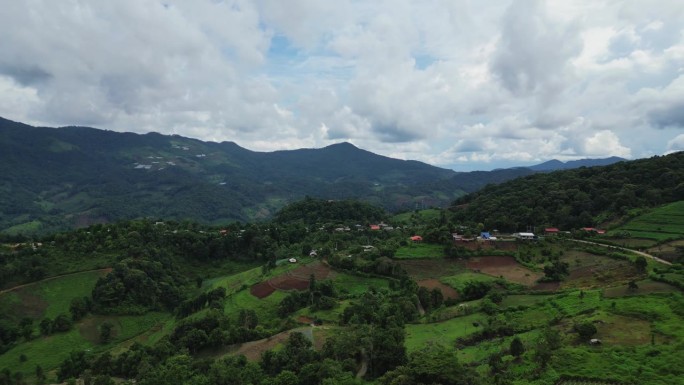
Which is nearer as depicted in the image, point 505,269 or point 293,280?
point 505,269

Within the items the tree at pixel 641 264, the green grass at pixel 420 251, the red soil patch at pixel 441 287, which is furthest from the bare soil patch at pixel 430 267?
the tree at pixel 641 264

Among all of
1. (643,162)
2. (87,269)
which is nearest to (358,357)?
(87,269)

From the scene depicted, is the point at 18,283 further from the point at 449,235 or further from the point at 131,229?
the point at 449,235

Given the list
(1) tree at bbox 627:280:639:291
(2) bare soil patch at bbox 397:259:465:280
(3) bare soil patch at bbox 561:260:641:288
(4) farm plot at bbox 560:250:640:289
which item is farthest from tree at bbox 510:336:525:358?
(2) bare soil patch at bbox 397:259:465:280

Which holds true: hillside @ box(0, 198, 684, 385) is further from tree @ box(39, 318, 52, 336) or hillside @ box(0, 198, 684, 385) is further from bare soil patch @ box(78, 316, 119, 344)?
bare soil patch @ box(78, 316, 119, 344)

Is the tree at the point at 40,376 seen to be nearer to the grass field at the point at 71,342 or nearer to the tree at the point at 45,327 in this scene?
the grass field at the point at 71,342

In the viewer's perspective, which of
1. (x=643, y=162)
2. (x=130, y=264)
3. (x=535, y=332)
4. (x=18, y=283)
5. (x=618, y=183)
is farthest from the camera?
(x=643, y=162)

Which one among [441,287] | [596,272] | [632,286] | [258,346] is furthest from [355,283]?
[632,286]

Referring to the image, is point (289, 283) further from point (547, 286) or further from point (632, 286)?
point (632, 286)
